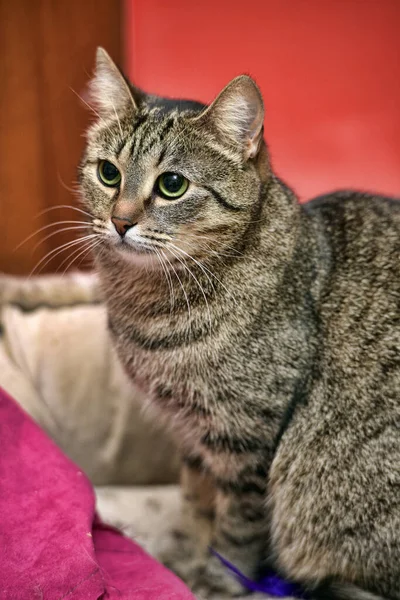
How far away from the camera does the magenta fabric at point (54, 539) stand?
1.00 m

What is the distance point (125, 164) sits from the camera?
1.11 m

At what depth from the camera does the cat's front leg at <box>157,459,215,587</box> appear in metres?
1.36

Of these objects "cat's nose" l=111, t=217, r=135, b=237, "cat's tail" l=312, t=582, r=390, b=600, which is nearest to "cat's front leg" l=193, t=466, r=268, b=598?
"cat's tail" l=312, t=582, r=390, b=600

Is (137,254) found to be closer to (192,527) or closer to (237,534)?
(237,534)

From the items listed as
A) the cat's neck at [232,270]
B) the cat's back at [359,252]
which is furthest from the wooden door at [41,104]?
the cat's back at [359,252]

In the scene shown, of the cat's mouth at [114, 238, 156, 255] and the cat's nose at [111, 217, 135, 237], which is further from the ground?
the cat's nose at [111, 217, 135, 237]

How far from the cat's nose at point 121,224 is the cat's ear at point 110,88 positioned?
25cm

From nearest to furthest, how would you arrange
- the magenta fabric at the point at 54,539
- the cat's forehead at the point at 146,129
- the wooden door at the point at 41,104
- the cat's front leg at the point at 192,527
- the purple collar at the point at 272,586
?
the magenta fabric at the point at 54,539 → the cat's forehead at the point at 146,129 → the purple collar at the point at 272,586 → the cat's front leg at the point at 192,527 → the wooden door at the point at 41,104

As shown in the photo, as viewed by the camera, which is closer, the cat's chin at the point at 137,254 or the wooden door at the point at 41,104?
the cat's chin at the point at 137,254

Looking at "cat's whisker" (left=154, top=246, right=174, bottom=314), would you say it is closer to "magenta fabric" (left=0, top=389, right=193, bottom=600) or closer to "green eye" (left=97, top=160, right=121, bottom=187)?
"green eye" (left=97, top=160, right=121, bottom=187)

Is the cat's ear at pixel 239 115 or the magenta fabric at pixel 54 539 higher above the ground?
the cat's ear at pixel 239 115

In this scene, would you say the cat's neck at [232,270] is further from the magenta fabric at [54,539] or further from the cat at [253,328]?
the magenta fabric at [54,539]

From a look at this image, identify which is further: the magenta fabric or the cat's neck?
the cat's neck

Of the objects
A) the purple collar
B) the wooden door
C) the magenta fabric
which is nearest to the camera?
the magenta fabric
